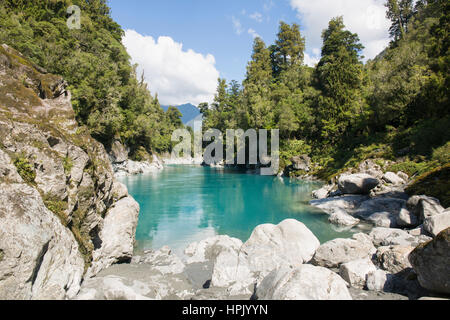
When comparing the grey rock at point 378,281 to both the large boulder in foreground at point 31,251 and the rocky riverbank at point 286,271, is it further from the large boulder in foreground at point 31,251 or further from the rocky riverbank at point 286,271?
the large boulder in foreground at point 31,251

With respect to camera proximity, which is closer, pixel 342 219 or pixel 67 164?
pixel 67 164

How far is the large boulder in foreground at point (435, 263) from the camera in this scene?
492 centimetres

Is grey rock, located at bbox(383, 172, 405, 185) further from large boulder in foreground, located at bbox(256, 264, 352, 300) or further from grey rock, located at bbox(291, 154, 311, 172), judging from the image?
large boulder in foreground, located at bbox(256, 264, 352, 300)

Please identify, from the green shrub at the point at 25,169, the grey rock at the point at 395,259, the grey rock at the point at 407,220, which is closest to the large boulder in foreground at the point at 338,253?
the grey rock at the point at 395,259

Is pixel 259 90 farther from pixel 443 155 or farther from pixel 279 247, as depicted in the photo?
pixel 279 247

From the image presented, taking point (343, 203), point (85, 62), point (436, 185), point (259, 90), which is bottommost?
point (343, 203)

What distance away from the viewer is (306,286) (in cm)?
504

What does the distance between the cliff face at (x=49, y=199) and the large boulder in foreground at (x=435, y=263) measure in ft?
25.9

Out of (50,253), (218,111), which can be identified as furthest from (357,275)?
(218,111)

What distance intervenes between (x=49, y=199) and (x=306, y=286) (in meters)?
6.59

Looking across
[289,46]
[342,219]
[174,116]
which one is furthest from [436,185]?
[174,116]

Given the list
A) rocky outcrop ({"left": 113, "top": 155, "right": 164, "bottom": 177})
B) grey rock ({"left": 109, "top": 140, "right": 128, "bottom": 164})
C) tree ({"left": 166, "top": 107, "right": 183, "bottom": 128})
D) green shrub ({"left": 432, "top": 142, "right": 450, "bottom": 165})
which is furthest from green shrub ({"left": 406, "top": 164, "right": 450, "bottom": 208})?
tree ({"left": 166, "top": 107, "right": 183, "bottom": 128})

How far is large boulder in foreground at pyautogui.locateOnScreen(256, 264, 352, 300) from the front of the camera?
4.97 meters
